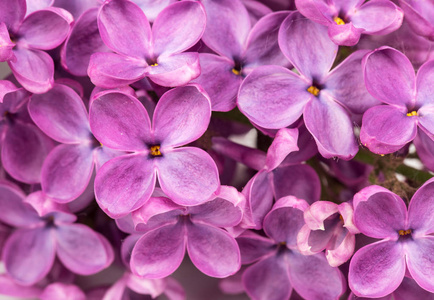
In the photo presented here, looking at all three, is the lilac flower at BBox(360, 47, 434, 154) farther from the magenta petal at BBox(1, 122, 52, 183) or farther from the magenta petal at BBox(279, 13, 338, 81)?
the magenta petal at BBox(1, 122, 52, 183)

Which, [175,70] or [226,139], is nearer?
[175,70]

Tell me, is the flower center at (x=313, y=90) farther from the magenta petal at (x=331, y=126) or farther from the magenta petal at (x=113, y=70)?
the magenta petal at (x=113, y=70)

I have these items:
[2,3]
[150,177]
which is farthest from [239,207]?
[2,3]

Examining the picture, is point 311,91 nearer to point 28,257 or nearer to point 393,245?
point 393,245

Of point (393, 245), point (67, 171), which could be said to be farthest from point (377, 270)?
point (67, 171)

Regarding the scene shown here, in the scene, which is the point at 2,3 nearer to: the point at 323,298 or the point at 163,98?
the point at 163,98

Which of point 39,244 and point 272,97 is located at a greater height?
point 272,97

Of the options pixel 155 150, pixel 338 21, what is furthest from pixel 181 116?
pixel 338 21
